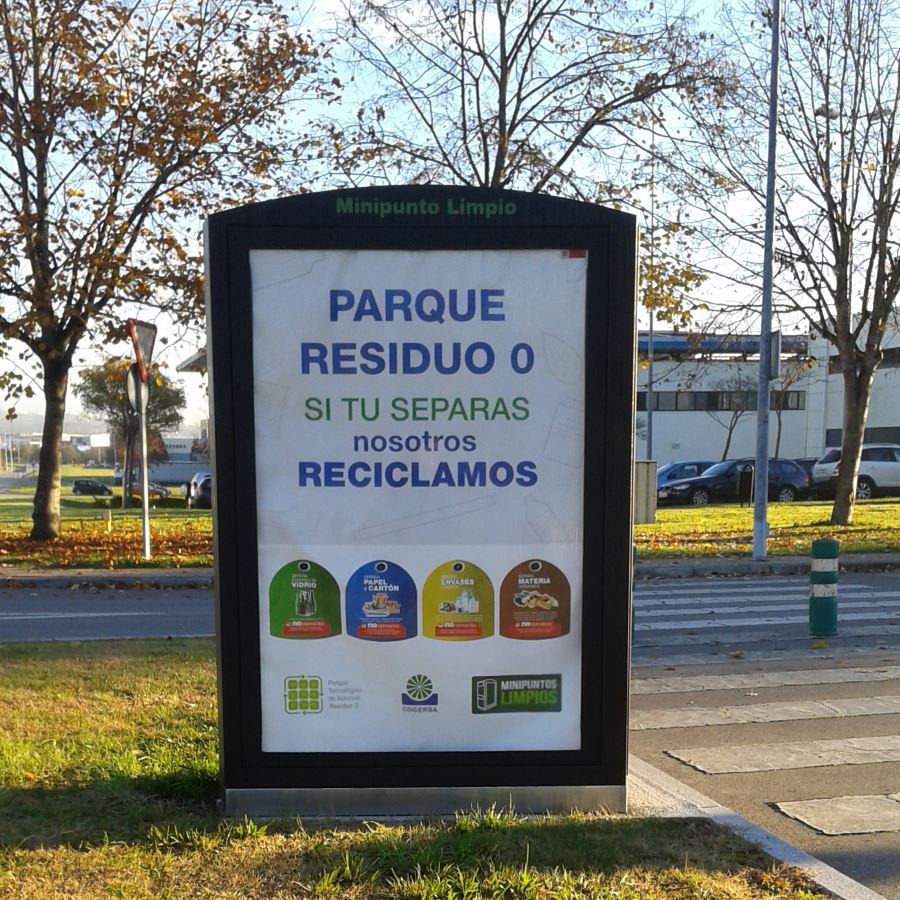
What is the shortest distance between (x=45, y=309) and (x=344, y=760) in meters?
13.5

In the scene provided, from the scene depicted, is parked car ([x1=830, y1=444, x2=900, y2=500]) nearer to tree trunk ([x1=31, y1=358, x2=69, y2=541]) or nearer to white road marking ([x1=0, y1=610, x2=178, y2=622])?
tree trunk ([x1=31, y1=358, x2=69, y2=541])

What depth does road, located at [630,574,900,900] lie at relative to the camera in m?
4.62

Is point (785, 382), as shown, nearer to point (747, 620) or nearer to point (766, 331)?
point (766, 331)

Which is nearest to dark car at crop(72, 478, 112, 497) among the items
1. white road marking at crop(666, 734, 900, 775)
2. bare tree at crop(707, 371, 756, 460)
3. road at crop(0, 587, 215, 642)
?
bare tree at crop(707, 371, 756, 460)

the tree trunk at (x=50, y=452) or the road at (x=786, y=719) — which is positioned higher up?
the tree trunk at (x=50, y=452)

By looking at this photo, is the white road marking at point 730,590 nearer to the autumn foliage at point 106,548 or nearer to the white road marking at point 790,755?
the white road marking at point 790,755

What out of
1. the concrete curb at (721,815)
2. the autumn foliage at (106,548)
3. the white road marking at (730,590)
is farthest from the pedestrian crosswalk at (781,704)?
the autumn foliage at (106,548)

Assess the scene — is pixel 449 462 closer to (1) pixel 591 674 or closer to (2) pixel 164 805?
(1) pixel 591 674

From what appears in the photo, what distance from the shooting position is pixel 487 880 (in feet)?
11.6

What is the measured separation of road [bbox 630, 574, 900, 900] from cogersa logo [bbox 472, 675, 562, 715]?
124 cm

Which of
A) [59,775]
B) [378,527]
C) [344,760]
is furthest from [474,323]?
[59,775]

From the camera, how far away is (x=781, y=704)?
6.80 meters

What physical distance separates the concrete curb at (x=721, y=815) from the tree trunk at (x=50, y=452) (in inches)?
556

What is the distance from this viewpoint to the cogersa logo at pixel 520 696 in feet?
14.3
